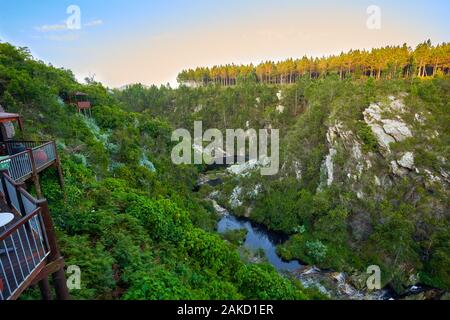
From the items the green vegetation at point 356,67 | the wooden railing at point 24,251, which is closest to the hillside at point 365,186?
the green vegetation at point 356,67

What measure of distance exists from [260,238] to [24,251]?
2600 centimetres

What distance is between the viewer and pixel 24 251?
4.44m

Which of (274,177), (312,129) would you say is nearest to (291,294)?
(274,177)

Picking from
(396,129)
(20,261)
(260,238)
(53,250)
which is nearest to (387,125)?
(396,129)

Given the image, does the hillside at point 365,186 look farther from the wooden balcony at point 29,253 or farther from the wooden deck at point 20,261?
the wooden deck at point 20,261

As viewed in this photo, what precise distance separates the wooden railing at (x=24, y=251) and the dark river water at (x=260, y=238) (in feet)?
70.0

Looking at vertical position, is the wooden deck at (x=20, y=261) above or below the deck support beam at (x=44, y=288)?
above

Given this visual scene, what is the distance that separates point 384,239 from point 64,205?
24272 millimetres

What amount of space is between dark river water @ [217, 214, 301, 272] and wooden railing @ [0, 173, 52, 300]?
2132 cm

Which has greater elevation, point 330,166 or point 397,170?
point 397,170

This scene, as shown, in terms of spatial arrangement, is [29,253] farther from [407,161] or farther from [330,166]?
[330,166]

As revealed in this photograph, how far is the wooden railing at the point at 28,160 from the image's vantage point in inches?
306

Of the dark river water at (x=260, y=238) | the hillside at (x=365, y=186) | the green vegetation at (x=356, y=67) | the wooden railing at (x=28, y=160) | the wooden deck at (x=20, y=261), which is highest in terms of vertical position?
the green vegetation at (x=356, y=67)

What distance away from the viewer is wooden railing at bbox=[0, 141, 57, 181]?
777 cm
